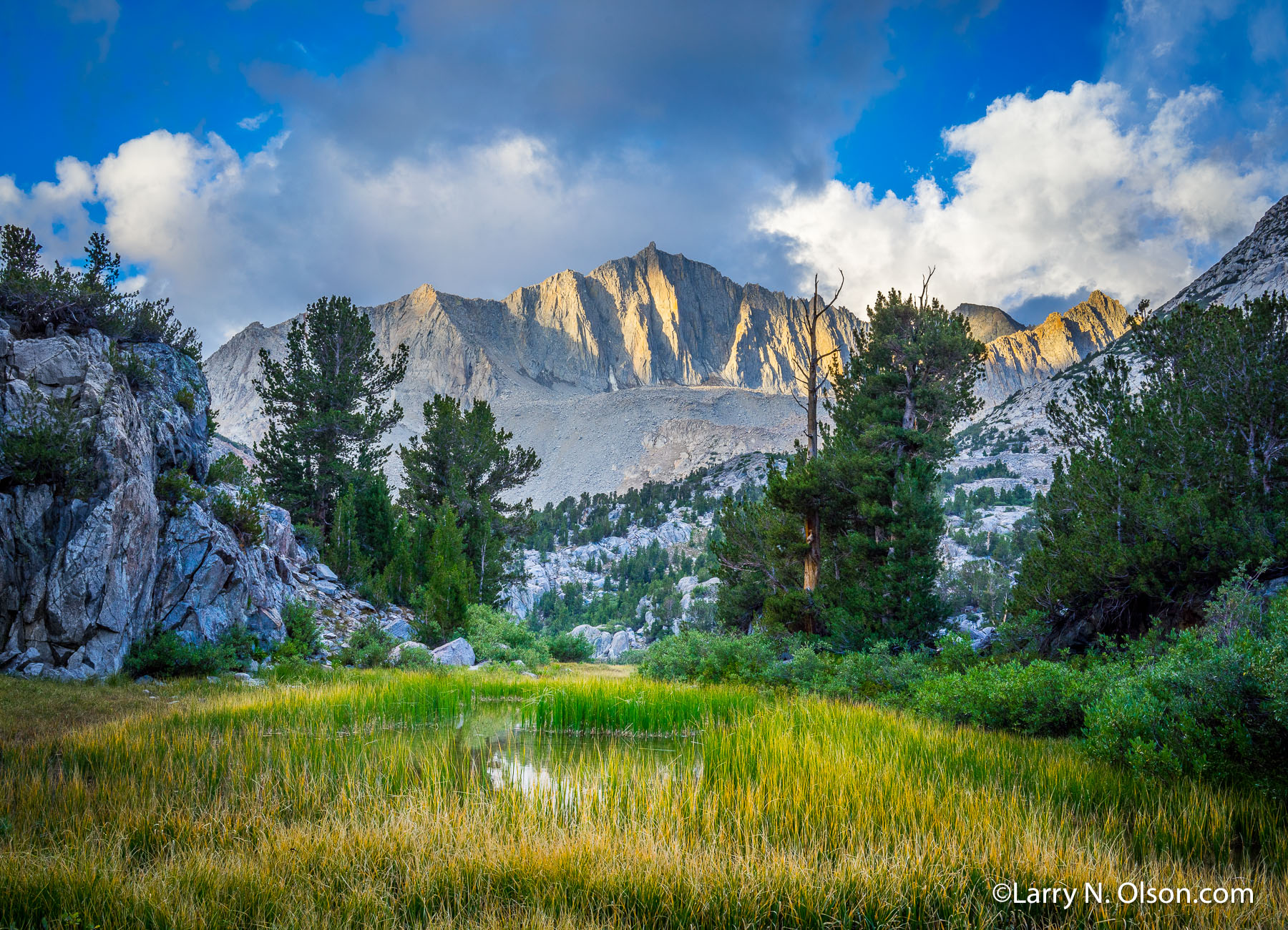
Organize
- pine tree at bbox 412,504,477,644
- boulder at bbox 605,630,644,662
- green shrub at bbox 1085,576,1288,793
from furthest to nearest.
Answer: boulder at bbox 605,630,644,662
pine tree at bbox 412,504,477,644
green shrub at bbox 1085,576,1288,793

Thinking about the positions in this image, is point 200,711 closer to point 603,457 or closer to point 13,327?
point 13,327

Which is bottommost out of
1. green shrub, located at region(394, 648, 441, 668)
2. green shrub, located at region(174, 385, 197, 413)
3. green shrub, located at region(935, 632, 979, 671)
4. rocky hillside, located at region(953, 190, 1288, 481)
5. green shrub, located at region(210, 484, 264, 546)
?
green shrub, located at region(394, 648, 441, 668)

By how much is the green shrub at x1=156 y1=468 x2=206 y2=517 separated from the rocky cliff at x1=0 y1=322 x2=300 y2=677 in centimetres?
14

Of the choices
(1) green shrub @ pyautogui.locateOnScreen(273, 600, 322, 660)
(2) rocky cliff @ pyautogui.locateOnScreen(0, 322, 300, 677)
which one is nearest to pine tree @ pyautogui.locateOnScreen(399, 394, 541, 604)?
(1) green shrub @ pyautogui.locateOnScreen(273, 600, 322, 660)

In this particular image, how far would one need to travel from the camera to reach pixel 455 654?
16875mm

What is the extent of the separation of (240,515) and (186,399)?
3.66m

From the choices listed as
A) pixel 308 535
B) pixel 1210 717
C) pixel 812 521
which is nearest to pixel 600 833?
pixel 1210 717

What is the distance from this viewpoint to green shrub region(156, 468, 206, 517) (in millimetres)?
13445

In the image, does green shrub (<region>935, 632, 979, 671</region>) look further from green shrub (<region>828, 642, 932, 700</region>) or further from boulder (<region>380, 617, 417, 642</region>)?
boulder (<region>380, 617, 417, 642</region>)

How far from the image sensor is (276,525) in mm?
20375

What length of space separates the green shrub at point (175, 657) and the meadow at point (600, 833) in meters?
6.05

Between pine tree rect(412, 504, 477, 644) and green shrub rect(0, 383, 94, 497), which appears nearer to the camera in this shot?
green shrub rect(0, 383, 94, 497)

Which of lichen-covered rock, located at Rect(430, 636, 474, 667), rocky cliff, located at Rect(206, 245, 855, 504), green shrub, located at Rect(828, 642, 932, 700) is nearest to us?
green shrub, located at Rect(828, 642, 932, 700)

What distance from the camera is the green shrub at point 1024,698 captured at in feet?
22.9
